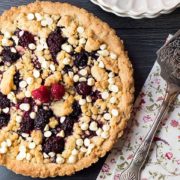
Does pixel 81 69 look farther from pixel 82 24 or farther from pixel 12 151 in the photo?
pixel 12 151

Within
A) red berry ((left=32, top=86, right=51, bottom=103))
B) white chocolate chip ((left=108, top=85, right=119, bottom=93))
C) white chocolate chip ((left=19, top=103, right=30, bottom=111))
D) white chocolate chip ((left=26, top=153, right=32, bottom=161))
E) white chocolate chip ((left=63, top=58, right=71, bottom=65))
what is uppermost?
white chocolate chip ((left=63, top=58, right=71, bottom=65))

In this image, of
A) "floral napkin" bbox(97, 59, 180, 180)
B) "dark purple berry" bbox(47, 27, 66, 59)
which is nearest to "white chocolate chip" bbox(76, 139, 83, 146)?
"floral napkin" bbox(97, 59, 180, 180)

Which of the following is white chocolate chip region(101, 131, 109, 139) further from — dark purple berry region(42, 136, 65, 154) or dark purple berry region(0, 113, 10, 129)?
dark purple berry region(0, 113, 10, 129)

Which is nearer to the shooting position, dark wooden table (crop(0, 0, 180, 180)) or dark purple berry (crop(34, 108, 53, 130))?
dark purple berry (crop(34, 108, 53, 130))

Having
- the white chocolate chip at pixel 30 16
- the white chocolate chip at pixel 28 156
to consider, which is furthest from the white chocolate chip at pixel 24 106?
the white chocolate chip at pixel 30 16

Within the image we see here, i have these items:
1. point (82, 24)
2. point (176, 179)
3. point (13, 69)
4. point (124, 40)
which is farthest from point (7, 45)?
point (176, 179)

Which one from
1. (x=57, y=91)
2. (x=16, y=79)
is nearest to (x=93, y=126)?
(x=57, y=91)
